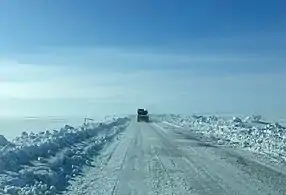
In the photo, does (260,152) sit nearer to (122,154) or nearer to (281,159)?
(281,159)

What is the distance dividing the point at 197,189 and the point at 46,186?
391 cm

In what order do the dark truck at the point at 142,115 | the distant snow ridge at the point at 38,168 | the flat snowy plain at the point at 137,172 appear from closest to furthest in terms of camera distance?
the distant snow ridge at the point at 38,168, the flat snowy plain at the point at 137,172, the dark truck at the point at 142,115

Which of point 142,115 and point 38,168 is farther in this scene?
point 142,115

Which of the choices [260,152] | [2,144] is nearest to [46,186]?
[2,144]

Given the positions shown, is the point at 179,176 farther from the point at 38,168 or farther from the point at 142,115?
the point at 142,115

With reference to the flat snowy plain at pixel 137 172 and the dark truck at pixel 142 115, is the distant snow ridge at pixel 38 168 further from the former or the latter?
the dark truck at pixel 142 115

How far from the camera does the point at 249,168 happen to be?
660 inches

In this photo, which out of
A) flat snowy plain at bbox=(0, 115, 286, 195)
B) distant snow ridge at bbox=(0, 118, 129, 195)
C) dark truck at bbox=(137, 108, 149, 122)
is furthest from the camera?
dark truck at bbox=(137, 108, 149, 122)

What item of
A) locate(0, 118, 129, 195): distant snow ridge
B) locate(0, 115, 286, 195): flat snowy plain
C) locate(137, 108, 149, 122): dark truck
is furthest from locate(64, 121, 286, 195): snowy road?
locate(137, 108, 149, 122): dark truck

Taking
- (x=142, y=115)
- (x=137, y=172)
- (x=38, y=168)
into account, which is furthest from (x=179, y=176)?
(x=142, y=115)

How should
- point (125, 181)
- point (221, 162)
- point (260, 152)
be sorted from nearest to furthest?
point (125, 181) < point (221, 162) < point (260, 152)

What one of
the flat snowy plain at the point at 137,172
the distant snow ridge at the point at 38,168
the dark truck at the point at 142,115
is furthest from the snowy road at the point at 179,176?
the dark truck at the point at 142,115

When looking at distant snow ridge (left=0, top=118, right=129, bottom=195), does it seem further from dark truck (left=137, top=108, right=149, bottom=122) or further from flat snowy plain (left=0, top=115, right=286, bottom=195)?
dark truck (left=137, top=108, right=149, bottom=122)

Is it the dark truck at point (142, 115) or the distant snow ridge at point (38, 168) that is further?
the dark truck at point (142, 115)
